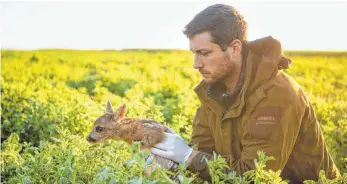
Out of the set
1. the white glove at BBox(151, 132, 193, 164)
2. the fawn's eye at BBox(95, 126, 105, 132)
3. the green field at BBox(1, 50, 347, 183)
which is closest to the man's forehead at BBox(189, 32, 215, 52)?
the white glove at BBox(151, 132, 193, 164)

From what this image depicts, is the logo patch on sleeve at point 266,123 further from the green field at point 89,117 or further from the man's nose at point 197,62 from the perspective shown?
the man's nose at point 197,62

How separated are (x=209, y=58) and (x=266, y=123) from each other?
0.54m

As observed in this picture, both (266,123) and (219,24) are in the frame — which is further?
(219,24)

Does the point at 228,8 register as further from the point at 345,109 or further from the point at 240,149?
the point at 345,109

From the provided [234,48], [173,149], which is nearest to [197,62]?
[234,48]

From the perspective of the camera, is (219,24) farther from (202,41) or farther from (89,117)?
(89,117)

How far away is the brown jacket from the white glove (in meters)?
0.11

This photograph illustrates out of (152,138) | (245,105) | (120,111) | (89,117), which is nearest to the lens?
(245,105)

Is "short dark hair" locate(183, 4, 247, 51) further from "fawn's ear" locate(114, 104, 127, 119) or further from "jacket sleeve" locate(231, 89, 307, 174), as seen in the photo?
"fawn's ear" locate(114, 104, 127, 119)

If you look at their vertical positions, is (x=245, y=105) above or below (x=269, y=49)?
below

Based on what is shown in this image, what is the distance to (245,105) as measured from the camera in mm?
3918

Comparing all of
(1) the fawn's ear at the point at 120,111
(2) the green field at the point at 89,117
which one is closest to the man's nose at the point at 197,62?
(2) the green field at the point at 89,117

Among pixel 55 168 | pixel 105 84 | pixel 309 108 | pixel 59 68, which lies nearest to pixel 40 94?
pixel 105 84

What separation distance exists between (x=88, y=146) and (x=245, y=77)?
1230 mm
